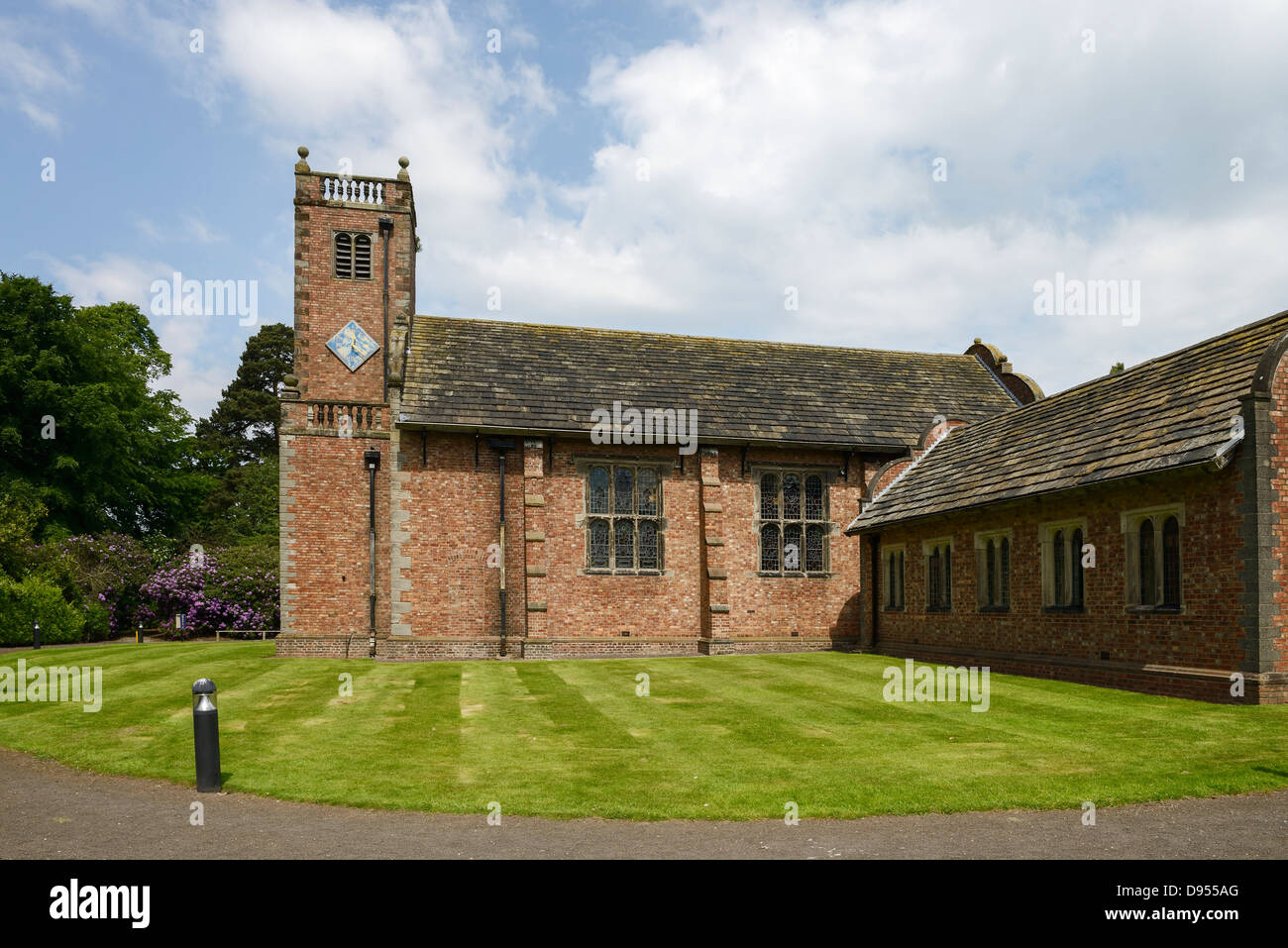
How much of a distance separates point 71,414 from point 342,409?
20.2 meters

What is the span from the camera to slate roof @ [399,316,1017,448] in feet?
81.0

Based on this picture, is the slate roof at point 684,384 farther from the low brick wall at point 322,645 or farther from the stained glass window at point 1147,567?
the stained glass window at point 1147,567

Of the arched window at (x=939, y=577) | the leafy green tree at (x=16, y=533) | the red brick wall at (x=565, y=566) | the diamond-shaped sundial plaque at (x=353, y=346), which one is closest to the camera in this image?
the arched window at (x=939, y=577)

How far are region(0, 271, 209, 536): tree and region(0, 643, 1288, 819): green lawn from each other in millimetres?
24789

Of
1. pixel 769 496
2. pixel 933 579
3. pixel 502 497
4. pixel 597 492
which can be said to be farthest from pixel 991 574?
pixel 502 497

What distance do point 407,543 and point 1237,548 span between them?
58.6 feet

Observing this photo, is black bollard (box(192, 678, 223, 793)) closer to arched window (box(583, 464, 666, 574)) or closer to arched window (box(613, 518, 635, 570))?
arched window (box(583, 464, 666, 574))

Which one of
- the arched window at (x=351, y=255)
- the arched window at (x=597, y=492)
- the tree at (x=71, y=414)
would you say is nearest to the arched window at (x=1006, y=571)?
the arched window at (x=597, y=492)

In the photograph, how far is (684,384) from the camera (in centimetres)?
2709

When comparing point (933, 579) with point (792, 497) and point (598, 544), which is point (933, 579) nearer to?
point (792, 497)

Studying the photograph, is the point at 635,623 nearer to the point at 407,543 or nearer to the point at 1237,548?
the point at 407,543

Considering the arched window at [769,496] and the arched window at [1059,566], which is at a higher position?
the arched window at [769,496]

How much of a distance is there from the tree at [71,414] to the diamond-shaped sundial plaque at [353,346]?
18.1 metres

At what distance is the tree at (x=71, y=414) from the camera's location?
121ft
